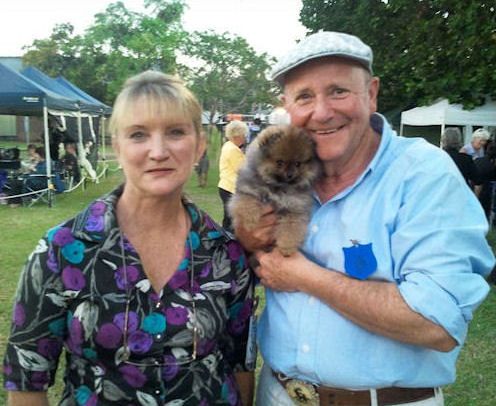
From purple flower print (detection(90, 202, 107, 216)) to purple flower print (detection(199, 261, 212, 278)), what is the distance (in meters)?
0.44

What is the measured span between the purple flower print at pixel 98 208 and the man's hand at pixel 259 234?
0.63 meters

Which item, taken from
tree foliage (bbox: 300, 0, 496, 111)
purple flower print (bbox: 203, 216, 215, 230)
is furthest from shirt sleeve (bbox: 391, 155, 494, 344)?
tree foliage (bbox: 300, 0, 496, 111)

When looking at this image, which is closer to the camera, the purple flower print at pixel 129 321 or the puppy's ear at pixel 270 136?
the purple flower print at pixel 129 321

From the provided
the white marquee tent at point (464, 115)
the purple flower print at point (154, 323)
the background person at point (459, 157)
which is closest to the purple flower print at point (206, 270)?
the purple flower print at point (154, 323)

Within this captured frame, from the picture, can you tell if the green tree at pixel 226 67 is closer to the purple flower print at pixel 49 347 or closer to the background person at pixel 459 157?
the background person at pixel 459 157

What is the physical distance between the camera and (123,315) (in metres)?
1.81

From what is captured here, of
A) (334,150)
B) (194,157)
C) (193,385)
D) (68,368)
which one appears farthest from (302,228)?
(68,368)

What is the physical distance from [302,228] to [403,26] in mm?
13308

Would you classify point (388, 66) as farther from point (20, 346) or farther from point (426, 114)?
point (20, 346)

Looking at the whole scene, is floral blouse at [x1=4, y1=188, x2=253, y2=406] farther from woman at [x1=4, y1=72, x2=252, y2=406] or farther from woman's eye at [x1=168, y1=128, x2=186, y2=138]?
woman's eye at [x1=168, y1=128, x2=186, y2=138]

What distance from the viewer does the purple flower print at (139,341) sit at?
180cm

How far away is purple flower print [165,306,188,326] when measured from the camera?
185 centimetres

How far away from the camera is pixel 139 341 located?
1812 mm

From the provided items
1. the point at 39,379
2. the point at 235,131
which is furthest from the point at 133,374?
the point at 235,131
